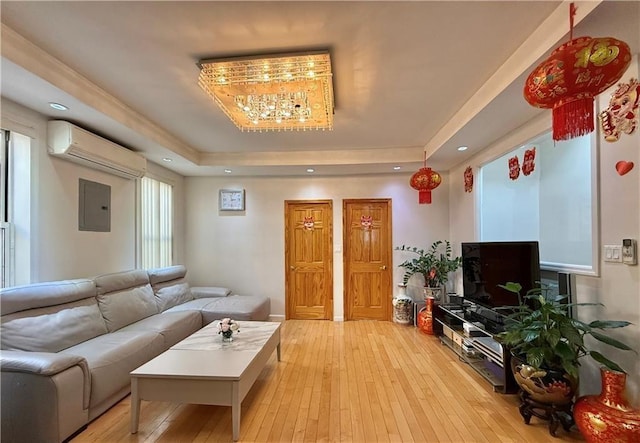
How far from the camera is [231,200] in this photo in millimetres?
5500

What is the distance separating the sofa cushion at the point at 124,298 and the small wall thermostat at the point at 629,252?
4.16 m

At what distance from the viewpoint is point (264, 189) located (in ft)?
18.0

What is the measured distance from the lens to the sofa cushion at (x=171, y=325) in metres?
3.16

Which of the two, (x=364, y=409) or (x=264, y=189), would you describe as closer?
(x=364, y=409)

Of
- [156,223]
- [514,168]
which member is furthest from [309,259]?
[514,168]

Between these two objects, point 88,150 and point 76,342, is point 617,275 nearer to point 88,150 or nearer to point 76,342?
point 76,342

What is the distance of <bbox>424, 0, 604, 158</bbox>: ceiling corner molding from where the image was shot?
1.71 metres

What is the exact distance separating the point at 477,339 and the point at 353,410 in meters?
1.50

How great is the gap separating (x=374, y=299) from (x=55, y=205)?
434 cm

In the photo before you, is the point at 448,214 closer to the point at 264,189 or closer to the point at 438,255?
the point at 438,255

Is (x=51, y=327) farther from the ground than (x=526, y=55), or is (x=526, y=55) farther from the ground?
(x=526, y=55)

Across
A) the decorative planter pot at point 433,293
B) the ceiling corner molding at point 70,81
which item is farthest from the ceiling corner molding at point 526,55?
the ceiling corner molding at point 70,81

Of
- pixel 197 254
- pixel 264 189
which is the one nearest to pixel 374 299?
pixel 264 189

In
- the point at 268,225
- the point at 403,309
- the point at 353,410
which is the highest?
the point at 268,225
